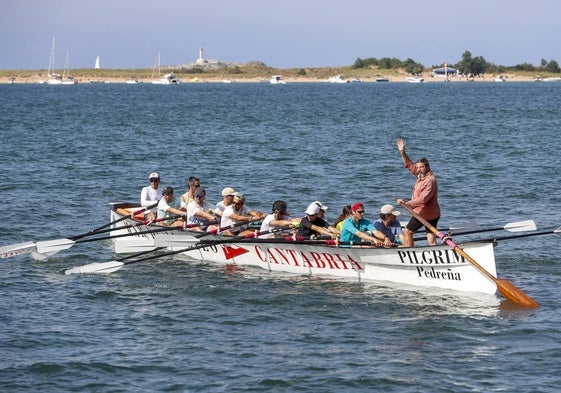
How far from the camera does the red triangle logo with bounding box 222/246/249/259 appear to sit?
74.9 feet

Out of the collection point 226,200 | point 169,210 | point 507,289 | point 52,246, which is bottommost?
point 52,246

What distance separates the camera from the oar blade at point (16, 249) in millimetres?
23173

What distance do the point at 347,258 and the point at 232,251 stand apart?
3.19m

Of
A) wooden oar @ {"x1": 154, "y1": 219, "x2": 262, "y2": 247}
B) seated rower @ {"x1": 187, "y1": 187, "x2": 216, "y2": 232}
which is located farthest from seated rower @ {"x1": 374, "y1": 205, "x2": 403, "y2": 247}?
seated rower @ {"x1": 187, "y1": 187, "x2": 216, "y2": 232}

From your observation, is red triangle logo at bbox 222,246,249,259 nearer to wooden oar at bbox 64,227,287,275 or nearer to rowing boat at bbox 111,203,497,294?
rowing boat at bbox 111,203,497,294

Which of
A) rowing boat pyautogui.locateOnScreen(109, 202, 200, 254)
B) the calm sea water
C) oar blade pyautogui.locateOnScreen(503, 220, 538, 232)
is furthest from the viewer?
rowing boat pyautogui.locateOnScreen(109, 202, 200, 254)

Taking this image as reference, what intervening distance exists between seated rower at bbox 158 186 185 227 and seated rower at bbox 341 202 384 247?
5186mm

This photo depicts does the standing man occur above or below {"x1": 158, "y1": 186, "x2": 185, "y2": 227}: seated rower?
above

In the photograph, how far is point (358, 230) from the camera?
20781 mm

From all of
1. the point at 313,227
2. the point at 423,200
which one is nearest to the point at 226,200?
the point at 313,227

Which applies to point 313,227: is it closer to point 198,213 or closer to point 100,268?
point 198,213

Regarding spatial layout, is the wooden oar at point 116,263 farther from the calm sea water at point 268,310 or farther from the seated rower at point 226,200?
the seated rower at point 226,200

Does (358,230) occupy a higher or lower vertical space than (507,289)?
higher

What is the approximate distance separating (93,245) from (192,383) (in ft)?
38.4
